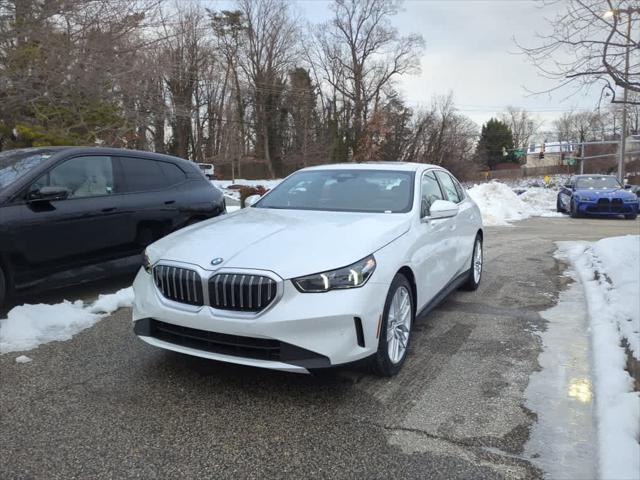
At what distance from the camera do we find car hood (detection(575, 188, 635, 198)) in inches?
674

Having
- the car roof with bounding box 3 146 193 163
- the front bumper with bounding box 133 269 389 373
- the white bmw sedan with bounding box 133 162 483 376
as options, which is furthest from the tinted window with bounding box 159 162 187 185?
the front bumper with bounding box 133 269 389 373

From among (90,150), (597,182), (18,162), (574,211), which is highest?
(90,150)

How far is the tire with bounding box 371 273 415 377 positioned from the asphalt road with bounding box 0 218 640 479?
0.39 ft

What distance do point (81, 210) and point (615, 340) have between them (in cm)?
513

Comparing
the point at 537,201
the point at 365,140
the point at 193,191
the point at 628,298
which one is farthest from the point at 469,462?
the point at 365,140

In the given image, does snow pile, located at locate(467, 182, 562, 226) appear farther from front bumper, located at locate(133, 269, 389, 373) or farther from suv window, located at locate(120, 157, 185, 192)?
front bumper, located at locate(133, 269, 389, 373)

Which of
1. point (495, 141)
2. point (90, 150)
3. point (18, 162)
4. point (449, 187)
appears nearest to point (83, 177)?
point (90, 150)

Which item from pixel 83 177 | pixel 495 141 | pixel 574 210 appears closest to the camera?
pixel 83 177

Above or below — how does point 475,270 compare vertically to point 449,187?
below

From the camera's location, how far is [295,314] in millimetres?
3025

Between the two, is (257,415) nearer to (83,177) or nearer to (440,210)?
(440,210)

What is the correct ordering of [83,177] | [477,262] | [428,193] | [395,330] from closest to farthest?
[395,330] < [428,193] < [83,177] < [477,262]

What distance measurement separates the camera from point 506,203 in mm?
19828

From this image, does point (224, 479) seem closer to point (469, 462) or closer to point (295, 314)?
point (295, 314)
